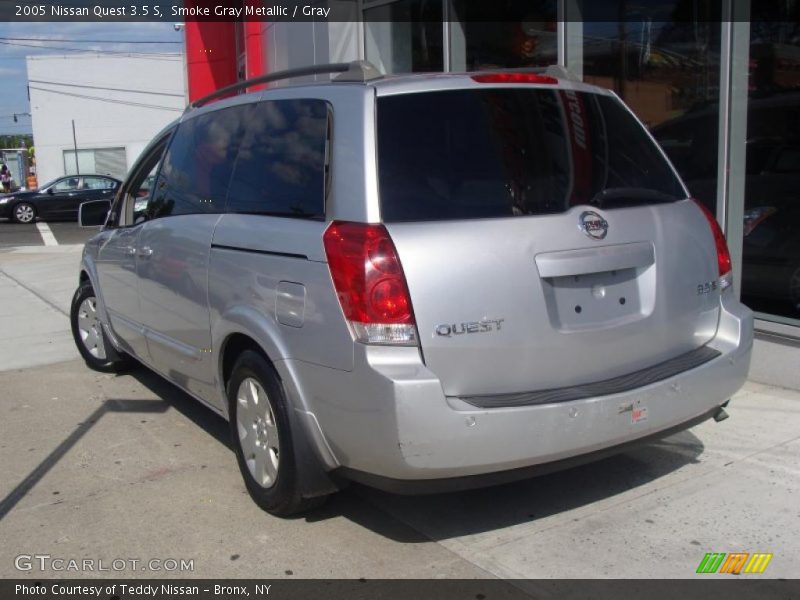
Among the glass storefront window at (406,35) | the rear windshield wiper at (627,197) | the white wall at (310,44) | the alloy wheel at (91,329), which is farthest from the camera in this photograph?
the white wall at (310,44)

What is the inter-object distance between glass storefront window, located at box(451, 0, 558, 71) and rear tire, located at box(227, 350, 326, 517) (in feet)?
16.4

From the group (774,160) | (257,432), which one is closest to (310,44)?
(774,160)

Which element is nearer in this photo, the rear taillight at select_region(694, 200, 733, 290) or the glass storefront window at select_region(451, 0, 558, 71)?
the rear taillight at select_region(694, 200, 733, 290)

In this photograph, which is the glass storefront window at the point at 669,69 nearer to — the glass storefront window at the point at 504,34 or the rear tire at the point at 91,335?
the glass storefront window at the point at 504,34

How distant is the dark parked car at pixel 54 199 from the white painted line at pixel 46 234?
0.44m

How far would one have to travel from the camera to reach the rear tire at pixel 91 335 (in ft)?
21.7

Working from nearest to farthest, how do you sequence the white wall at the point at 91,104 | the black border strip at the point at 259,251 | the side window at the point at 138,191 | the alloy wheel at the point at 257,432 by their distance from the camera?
the black border strip at the point at 259,251 < the alloy wheel at the point at 257,432 < the side window at the point at 138,191 < the white wall at the point at 91,104

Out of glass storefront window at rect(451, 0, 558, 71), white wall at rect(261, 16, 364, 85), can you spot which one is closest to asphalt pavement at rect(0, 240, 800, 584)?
glass storefront window at rect(451, 0, 558, 71)

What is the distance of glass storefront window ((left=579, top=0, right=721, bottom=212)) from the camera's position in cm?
625

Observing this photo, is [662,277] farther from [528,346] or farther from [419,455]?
[419,455]

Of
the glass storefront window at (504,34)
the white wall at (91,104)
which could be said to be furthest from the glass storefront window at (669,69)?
the white wall at (91,104)

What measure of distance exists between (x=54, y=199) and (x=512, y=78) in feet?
76.4

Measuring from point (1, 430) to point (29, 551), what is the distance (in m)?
1.99

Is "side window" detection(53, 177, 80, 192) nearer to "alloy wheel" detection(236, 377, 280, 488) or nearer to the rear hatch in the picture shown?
"alloy wheel" detection(236, 377, 280, 488)
